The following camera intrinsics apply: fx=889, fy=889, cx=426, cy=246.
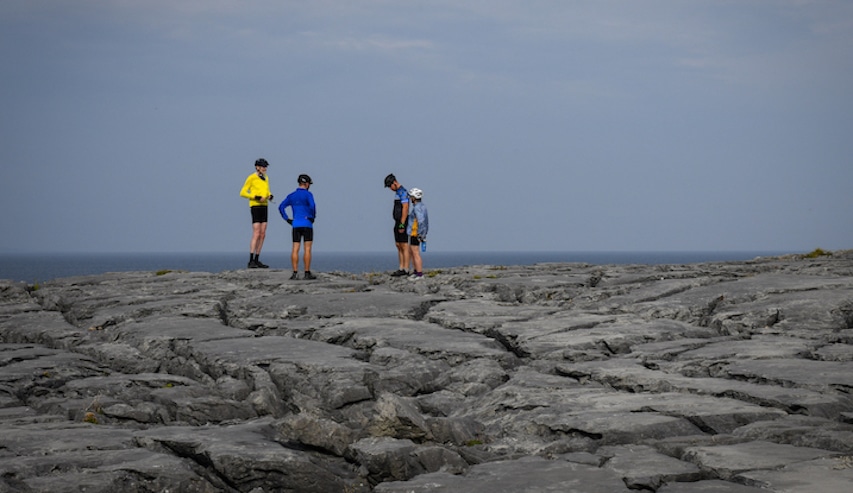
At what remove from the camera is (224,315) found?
1741 centimetres

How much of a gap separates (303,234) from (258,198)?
9.22 feet

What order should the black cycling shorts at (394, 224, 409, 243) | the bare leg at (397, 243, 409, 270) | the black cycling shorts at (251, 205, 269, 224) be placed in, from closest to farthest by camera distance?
the black cycling shorts at (394, 224, 409, 243), the bare leg at (397, 243, 409, 270), the black cycling shorts at (251, 205, 269, 224)

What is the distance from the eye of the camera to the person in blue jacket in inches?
Answer: 812

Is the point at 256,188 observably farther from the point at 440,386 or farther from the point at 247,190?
the point at 440,386

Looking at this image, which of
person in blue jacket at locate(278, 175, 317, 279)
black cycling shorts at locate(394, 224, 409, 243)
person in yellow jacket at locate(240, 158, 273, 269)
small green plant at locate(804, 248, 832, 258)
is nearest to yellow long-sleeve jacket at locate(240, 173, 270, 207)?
person in yellow jacket at locate(240, 158, 273, 269)

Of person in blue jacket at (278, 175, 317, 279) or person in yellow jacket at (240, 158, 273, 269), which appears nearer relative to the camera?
person in blue jacket at (278, 175, 317, 279)

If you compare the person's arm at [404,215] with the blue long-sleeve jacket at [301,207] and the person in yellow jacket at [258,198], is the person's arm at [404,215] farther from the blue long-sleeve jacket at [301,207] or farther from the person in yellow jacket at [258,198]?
the person in yellow jacket at [258,198]

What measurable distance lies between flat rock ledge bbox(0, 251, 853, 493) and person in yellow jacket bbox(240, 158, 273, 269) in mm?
3371

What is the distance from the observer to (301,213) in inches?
820

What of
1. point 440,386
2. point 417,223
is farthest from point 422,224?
point 440,386

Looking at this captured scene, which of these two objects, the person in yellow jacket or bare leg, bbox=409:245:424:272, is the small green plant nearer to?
bare leg, bbox=409:245:424:272

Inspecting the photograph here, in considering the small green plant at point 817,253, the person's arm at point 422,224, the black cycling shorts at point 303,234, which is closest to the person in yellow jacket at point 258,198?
the black cycling shorts at point 303,234

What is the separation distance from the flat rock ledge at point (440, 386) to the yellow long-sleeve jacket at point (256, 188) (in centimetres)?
338

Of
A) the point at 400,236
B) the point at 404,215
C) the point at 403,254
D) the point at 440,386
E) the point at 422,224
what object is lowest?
the point at 440,386
